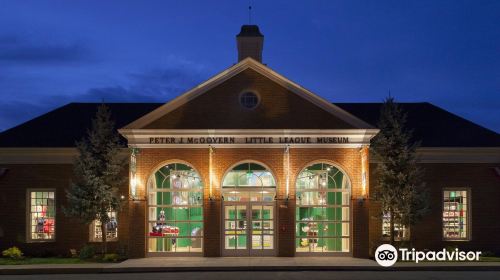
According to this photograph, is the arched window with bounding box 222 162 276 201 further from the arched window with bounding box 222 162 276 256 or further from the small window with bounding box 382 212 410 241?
the small window with bounding box 382 212 410 241

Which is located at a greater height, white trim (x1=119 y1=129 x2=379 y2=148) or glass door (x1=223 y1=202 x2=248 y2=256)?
white trim (x1=119 y1=129 x2=379 y2=148)

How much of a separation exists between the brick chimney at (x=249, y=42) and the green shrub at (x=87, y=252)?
11.7 metres

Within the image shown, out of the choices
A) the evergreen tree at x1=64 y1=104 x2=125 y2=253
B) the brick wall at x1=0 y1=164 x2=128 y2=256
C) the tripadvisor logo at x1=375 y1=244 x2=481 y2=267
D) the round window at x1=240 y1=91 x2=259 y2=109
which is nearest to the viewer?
the tripadvisor logo at x1=375 y1=244 x2=481 y2=267

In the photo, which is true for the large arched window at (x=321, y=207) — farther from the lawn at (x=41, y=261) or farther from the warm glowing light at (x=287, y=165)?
the lawn at (x=41, y=261)

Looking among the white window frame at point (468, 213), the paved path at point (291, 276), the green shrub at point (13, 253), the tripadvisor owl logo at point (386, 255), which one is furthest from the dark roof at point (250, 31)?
the green shrub at point (13, 253)

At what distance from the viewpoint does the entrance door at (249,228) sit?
85.8ft

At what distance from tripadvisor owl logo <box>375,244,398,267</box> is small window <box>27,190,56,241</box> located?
14630mm

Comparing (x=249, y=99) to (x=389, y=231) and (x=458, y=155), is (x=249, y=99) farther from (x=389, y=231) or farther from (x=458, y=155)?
(x=458, y=155)

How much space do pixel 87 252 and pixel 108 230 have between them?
2721mm

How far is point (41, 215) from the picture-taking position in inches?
1114

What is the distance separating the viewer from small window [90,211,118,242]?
2811 centimetres

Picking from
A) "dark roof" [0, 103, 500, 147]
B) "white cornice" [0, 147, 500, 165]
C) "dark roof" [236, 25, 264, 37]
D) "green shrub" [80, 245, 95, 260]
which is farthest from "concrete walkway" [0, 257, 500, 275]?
"dark roof" [236, 25, 264, 37]

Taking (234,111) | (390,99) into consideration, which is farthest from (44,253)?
(390,99)

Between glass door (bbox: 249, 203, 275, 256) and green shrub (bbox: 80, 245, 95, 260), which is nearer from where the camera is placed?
green shrub (bbox: 80, 245, 95, 260)
